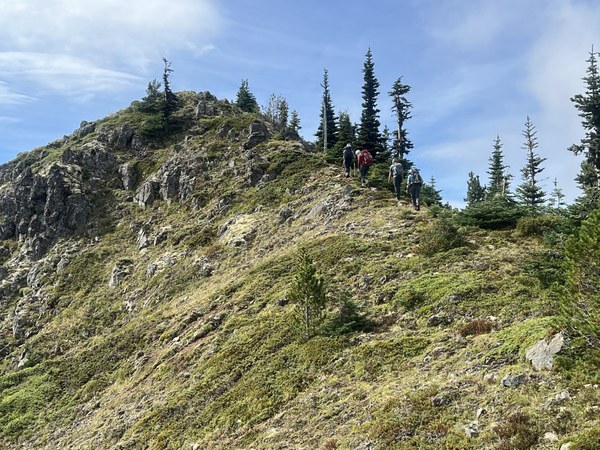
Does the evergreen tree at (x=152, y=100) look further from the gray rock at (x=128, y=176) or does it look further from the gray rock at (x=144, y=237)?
the gray rock at (x=144, y=237)

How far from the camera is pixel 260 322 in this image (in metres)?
19.3

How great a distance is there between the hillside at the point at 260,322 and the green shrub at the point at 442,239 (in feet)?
0.88

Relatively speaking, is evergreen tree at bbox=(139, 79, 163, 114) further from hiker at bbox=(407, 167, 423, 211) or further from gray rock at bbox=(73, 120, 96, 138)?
hiker at bbox=(407, 167, 423, 211)

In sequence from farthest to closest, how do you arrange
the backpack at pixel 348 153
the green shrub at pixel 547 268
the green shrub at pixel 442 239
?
→ the backpack at pixel 348 153 → the green shrub at pixel 442 239 → the green shrub at pixel 547 268

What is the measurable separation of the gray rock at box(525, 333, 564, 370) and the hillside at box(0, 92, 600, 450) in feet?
0.54

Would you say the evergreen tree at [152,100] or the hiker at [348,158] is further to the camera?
the evergreen tree at [152,100]

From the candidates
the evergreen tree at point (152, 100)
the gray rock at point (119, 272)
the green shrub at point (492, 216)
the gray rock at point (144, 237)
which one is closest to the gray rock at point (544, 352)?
the green shrub at point (492, 216)

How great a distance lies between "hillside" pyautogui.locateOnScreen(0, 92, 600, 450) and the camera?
1012 centimetres

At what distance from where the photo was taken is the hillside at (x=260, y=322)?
10125 millimetres

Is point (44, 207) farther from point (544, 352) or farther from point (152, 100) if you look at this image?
point (544, 352)

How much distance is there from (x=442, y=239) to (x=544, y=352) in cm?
1031

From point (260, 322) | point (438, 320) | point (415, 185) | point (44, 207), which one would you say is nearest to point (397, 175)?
point (415, 185)

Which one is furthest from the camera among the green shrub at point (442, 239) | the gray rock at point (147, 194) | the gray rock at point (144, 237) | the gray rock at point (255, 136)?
the gray rock at point (255, 136)

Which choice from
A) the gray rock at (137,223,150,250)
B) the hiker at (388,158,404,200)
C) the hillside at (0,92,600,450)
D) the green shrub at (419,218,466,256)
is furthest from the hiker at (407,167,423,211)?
the gray rock at (137,223,150,250)
